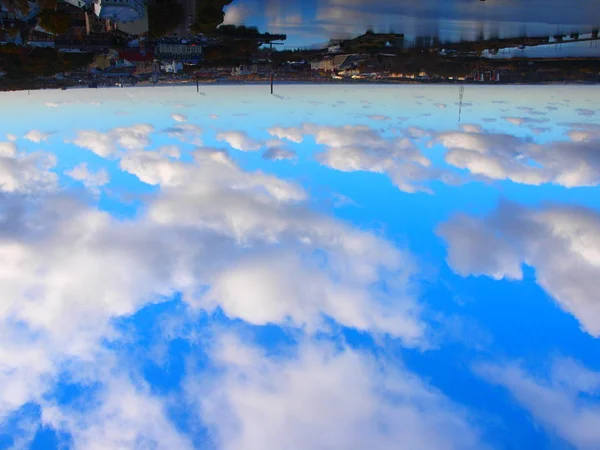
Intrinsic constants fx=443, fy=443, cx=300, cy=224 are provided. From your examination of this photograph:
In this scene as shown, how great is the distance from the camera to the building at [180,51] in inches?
1826

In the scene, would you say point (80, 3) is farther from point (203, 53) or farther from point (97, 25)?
point (203, 53)

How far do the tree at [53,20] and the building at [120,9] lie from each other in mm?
2600

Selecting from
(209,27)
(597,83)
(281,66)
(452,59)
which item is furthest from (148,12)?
(597,83)

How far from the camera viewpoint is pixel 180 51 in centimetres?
4797

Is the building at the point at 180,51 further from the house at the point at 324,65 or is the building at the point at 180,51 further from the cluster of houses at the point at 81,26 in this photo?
the house at the point at 324,65

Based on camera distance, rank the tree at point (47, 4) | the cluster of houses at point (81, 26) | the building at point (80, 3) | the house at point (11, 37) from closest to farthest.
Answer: the tree at point (47, 4)
the cluster of houses at point (81, 26)
the building at point (80, 3)
the house at point (11, 37)

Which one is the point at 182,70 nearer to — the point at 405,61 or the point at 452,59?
the point at 405,61

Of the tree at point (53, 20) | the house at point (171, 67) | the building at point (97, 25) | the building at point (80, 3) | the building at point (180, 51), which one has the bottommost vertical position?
the house at point (171, 67)

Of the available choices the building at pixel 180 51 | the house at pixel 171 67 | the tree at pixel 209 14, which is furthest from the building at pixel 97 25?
the house at pixel 171 67

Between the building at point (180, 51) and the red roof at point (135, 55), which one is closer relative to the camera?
the building at point (180, 51)

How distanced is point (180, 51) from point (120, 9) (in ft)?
→ 46.9

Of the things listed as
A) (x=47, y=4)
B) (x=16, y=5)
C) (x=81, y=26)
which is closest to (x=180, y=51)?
(x=81, y=26)

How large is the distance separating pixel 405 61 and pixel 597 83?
108ft

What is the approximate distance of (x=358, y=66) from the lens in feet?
176
